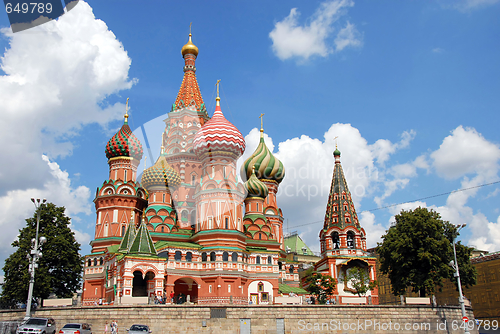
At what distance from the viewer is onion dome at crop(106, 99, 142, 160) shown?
41.5 metres

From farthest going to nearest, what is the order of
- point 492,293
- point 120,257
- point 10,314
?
point 492,293 < point 120,257 < point 10,314

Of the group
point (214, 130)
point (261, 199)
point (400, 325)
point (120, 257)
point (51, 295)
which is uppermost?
point (214, 130)

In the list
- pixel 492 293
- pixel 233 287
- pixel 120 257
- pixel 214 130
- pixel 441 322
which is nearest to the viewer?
pixel 441 322

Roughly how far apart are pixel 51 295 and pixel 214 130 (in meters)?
18.9

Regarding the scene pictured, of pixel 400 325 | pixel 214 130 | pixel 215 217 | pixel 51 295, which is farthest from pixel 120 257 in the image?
pixel 400 325

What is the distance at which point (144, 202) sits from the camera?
4159 cm

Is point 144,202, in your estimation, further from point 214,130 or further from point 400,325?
point 400,325

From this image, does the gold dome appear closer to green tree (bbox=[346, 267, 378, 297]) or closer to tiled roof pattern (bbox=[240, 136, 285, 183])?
tiled roof pattern (bbox=[240, 136, 285, 183])

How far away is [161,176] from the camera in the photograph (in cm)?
3978

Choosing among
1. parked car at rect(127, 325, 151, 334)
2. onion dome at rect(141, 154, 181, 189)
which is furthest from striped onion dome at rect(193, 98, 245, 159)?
parked car at rect(127, 325, 151, 334)

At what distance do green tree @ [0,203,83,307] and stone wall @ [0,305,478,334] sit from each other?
14.6ft

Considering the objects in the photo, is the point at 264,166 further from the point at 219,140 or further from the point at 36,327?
the point at 36,327

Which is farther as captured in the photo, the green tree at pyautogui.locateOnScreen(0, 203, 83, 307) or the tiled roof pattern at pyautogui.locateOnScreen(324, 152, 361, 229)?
the tiled roof pattern at pyautogui.locateOnScreen(324, 152, 361, 229)

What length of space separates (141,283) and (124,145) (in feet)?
46.1
